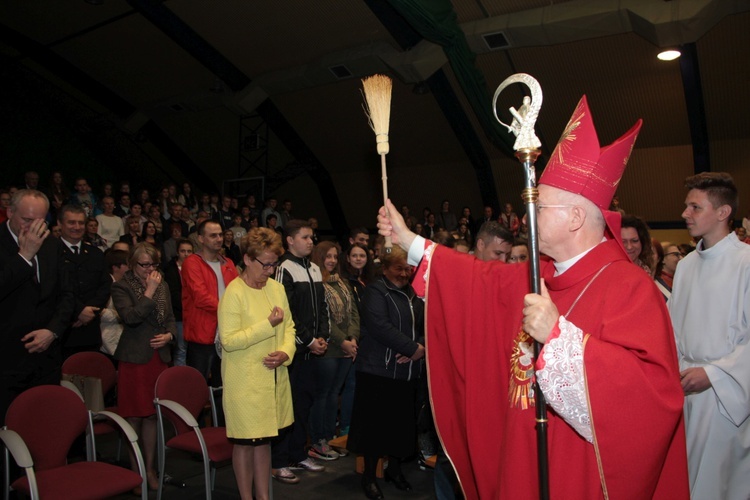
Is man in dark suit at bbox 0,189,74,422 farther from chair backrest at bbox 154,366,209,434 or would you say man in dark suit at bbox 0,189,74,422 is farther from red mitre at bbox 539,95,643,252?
red mitre at bbox 539,95,643,252

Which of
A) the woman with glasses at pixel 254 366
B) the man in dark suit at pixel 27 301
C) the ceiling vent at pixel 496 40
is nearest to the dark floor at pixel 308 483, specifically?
the woman with glasses at pixel 254 366

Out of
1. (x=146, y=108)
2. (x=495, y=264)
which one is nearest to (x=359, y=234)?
(x=495, y=264)

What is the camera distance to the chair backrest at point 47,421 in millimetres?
3359

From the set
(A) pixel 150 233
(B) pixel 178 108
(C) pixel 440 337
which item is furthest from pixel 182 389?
(B) pixel 178 108

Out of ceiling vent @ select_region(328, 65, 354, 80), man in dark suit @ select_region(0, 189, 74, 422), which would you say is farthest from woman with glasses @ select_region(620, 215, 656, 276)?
ceiling vent @ select_region(328, 65, 354, 80)

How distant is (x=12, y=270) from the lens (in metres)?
3.50

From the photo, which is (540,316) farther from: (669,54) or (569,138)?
(669,54)

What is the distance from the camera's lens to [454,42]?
11.2 m

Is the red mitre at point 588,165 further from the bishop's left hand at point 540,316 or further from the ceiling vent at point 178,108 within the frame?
the ceiling vent at point 178,108

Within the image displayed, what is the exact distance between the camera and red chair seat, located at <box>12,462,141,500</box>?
311 centimetres

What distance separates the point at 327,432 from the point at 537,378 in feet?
13.1

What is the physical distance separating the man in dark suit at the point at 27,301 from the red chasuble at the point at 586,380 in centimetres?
242

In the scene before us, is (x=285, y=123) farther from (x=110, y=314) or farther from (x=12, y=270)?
(x=12, y=270)

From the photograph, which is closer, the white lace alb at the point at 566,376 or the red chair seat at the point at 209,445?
the white lace alb at the point at 566,376
